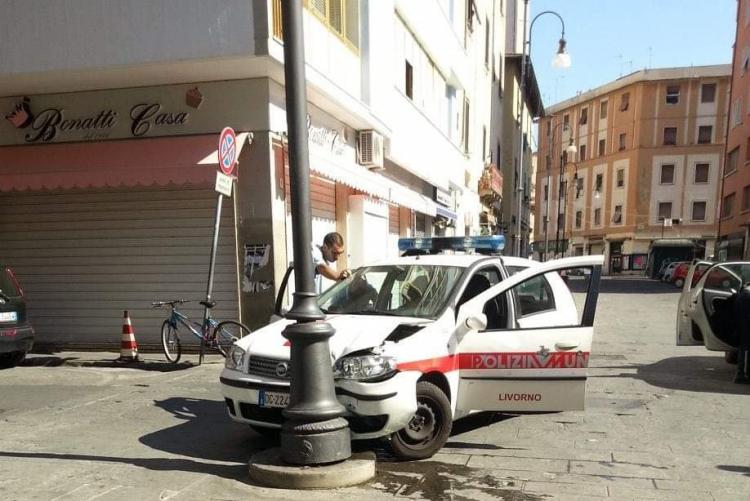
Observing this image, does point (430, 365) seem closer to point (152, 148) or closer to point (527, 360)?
point (527, 360)

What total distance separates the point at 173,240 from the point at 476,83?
18614 millimetres

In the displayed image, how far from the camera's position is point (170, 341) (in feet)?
27.6

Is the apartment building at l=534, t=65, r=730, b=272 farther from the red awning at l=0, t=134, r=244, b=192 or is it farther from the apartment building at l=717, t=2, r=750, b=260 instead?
the red awning at l=0, t=134, r=244, b=192

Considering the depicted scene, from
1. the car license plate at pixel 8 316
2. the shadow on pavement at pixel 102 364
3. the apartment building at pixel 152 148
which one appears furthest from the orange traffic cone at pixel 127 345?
the car license plate at pixel 8 316

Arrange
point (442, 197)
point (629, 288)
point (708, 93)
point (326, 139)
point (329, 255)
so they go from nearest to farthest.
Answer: point (329, 255)
point (326, 139)
point (442, 197)
point (629, 288)
point (708, 93)

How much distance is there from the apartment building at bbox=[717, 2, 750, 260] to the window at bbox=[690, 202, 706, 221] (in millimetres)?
17852

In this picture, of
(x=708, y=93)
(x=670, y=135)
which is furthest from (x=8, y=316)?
(x=708, y=93)

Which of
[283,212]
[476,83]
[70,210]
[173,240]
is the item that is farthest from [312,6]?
[476,83]

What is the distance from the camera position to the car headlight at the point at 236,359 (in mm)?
4527

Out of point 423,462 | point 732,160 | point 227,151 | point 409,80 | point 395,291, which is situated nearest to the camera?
point 423,462

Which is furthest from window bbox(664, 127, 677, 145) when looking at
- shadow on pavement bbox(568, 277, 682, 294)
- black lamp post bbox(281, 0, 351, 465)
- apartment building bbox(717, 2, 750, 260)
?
black lamp post bbox(281, 0, 351, 465)

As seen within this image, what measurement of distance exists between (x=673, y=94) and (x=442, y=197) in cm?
4375

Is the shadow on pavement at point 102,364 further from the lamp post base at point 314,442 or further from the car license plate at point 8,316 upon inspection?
the lamp post base at point 314,442

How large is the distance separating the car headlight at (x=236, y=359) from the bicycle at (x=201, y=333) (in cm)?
368
